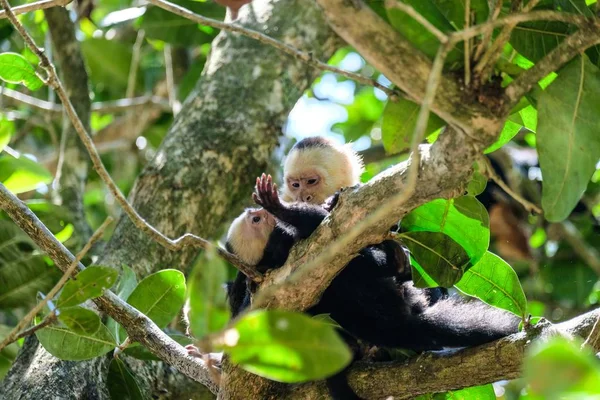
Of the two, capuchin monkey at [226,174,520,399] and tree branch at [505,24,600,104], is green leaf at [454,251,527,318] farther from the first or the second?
tree branch at [505,24,600,104]

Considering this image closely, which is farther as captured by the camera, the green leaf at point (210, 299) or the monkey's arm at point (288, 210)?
the monkey's arm at point (288, 210)

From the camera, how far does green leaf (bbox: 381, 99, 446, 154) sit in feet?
7.73

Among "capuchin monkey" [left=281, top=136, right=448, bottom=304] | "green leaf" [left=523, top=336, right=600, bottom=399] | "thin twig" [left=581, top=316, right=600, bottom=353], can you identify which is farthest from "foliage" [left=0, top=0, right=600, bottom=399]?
"capuchin monkey" [left=281, top=136, right=448, bottom=304]

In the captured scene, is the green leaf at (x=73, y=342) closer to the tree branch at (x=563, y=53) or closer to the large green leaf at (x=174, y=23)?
the tree branch at (x=563, y=53)

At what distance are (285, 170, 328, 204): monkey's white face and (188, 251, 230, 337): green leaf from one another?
2237 millimetres

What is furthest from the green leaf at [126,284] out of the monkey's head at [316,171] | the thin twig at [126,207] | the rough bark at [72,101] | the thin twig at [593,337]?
the thin twig at [593,337]

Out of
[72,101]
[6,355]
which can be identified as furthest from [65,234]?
[72,101]

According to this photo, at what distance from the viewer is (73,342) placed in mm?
2543

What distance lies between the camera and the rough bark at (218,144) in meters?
3.59

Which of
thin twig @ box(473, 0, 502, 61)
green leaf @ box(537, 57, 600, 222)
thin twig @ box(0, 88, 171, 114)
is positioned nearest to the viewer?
thin twig @ box(473, 0, 502, 61)

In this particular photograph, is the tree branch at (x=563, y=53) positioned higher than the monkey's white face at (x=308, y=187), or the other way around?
the tree branch at (x=563, y=53)

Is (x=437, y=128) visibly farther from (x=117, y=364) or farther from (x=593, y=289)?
(x=593, y=289)

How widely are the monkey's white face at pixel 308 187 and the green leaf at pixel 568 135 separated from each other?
6.00ft

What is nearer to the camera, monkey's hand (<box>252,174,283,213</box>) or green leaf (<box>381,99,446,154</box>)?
green leaf (<box>381,99,446,154</box>)
